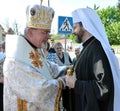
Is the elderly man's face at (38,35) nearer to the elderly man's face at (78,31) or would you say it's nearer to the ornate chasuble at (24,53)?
the ornate chasuble at (24,53)

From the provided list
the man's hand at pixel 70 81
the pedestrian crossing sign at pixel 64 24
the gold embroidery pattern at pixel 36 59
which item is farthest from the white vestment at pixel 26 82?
the pedestrian crossing sign at pixel 64 24

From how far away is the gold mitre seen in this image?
404 cm

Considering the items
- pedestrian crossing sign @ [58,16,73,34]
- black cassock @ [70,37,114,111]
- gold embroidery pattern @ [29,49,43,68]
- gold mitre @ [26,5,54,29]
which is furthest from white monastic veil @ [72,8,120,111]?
pedestrian crossing sign @ [58,16,73,34]

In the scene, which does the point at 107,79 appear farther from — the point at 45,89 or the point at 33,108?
the point at 33,108

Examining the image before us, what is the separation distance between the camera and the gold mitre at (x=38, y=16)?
4.04 meters

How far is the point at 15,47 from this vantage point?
400cm

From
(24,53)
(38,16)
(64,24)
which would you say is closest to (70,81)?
(24,53)

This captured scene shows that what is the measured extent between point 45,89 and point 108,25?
8435cm

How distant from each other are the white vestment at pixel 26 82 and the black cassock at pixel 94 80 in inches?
12.3

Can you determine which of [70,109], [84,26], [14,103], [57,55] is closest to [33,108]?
[14,103]

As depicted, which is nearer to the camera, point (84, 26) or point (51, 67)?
point (84, 26)

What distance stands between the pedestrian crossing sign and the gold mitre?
5822 mm

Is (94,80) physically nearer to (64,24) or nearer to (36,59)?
(36,59)

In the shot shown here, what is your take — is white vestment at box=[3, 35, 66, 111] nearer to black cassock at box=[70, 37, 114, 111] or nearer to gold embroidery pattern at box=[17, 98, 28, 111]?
gold embroidery pattern at box=[17, 98, 28, 111]
